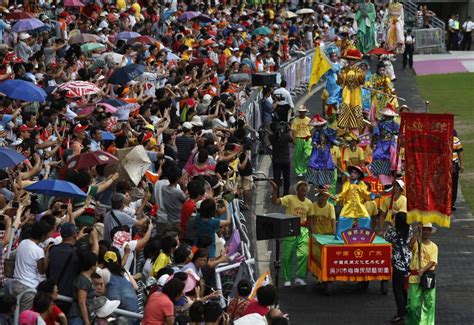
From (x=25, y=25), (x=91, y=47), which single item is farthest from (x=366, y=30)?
(x=25, y=25)

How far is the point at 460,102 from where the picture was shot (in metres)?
40.4

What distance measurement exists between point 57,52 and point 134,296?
14.5 meters

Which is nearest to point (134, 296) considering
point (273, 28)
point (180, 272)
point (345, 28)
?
point (180, 272)

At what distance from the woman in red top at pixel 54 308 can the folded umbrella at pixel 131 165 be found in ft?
14.6

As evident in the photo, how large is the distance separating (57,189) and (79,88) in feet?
23.6

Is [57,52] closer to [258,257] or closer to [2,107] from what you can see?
[2,107]

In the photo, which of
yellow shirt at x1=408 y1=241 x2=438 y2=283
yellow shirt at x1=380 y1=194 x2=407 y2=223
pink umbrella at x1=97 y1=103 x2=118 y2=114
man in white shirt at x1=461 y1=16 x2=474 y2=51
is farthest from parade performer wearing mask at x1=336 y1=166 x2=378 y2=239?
man in white shirt at x1=461 y1=16 x2=474 y2=51

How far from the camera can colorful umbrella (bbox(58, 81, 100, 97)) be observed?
69.8 feet

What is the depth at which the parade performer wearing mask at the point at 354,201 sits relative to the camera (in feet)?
A: 61.7

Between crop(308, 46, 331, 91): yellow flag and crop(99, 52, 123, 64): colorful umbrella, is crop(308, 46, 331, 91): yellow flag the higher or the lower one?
the lower one

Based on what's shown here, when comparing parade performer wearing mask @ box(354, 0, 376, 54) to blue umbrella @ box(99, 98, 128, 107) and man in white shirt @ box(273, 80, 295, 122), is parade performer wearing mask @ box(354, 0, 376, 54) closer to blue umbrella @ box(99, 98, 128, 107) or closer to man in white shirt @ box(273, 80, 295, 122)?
man in white shirt @ box(273, 80, 295, 122)

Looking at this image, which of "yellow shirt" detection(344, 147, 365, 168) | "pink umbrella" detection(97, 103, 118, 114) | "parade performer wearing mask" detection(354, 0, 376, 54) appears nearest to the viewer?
"pink umbrella" detection(97, 103, 118, 114)

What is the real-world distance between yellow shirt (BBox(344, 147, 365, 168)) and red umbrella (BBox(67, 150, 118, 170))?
8.22 m

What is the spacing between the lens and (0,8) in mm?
30594
